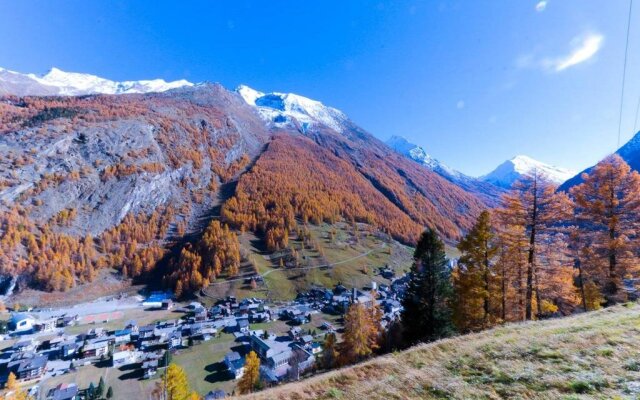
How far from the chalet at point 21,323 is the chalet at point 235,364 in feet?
201

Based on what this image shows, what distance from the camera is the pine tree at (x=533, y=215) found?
76.7ft

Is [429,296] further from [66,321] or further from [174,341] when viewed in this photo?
[66,321]

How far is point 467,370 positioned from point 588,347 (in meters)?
4.87

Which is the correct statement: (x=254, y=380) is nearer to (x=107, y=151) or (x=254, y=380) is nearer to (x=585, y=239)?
(x=585, y=239)

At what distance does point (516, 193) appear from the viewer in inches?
995

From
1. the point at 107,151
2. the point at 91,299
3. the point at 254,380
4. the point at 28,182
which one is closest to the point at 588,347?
the point at 254,380

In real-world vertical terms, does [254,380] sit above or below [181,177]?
below

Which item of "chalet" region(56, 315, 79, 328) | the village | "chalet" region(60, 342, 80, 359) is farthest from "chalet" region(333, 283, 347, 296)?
"chalet" region(56, 315, 79, 328)

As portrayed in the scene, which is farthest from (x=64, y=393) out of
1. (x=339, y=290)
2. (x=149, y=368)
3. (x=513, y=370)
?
(x=339, y=290)

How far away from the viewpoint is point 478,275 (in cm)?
2614

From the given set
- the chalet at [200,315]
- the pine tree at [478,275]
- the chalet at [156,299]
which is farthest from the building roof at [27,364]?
the pine tree at [478,275]

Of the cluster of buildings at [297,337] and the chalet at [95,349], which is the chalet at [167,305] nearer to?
the chalet at [95,349]

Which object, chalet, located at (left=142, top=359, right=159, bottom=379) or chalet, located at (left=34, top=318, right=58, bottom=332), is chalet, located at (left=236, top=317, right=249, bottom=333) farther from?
chalet, located at (left=34, top=318, right=58, bottom=332)

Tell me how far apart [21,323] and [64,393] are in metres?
48.9
